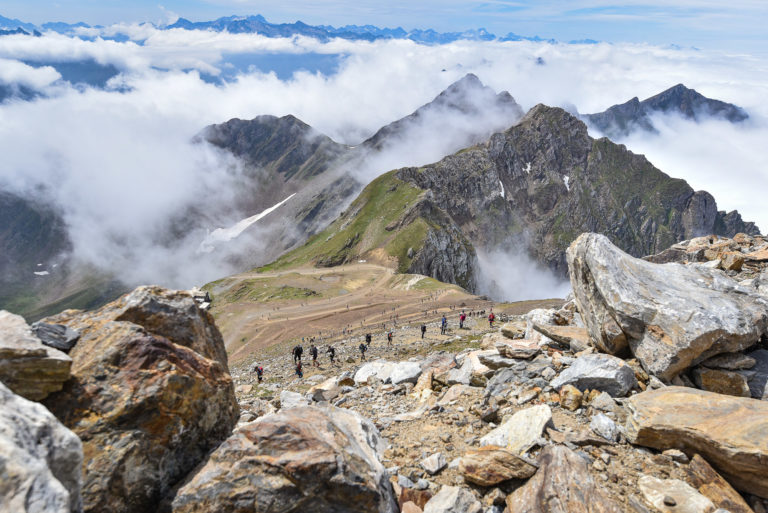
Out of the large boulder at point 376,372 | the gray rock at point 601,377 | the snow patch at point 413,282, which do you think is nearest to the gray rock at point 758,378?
the gray rock at point 601,377

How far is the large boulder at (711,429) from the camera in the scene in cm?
942

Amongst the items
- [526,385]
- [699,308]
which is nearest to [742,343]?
[699,308]

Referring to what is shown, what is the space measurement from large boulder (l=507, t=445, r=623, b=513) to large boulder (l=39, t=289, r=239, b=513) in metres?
7.36

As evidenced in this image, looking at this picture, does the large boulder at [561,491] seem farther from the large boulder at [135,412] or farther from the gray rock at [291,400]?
the gray rock at [291,400]

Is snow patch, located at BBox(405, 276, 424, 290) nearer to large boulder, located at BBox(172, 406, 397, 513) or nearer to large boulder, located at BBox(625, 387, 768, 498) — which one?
large boulder, located at BBox(625, 387, 768, 498)

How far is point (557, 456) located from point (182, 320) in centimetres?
1069

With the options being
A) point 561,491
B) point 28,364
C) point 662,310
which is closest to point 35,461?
point 28,364

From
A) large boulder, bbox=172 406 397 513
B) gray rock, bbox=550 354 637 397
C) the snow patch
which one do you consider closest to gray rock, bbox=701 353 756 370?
gray rock, bbox=550 354 637 397

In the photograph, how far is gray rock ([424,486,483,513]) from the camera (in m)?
9.05

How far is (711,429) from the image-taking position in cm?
1016

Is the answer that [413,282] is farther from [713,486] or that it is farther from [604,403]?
[713,486]

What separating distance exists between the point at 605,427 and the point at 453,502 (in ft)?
16.8

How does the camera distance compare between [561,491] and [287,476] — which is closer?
[287,476]

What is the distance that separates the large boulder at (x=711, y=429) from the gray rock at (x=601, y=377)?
4.45 feet
